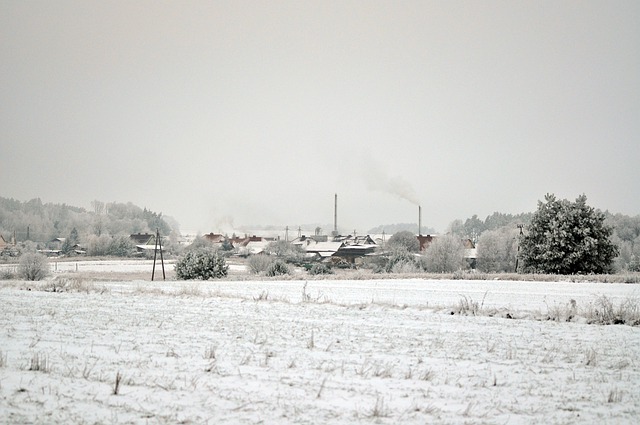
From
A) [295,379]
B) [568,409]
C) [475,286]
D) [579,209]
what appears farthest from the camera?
[579,209]

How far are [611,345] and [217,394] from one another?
8.40 meters

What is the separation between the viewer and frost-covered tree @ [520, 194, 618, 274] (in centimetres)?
4094

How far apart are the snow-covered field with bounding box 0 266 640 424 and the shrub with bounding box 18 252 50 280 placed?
98.1 feet

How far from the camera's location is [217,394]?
697cm

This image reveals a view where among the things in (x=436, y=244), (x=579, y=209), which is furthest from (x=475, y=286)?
(x=436, y=244)

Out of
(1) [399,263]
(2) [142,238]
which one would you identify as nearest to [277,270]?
(1) [399,263]

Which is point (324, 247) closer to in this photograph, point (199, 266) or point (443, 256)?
point (443, 256)

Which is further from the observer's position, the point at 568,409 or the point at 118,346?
the point at 118,346

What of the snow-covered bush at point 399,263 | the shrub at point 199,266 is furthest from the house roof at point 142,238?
the shrub at point 199,266

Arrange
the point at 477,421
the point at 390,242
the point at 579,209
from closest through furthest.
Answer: the point at 477,421, the point at 579,209, the point at 390,242

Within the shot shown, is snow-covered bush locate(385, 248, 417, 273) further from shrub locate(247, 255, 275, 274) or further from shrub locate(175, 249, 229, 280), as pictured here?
shrub locate(175, 249, 229, 280)

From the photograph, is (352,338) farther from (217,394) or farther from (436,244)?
(436,244)

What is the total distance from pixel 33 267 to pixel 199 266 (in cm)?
1260

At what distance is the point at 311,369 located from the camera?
8539mm
